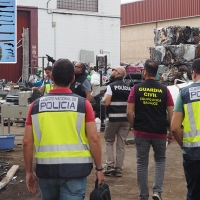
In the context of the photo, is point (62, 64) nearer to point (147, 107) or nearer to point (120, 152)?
point (147, 107)

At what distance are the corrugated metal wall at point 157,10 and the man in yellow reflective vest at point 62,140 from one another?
3501cm

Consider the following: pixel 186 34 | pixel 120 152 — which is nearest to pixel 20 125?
pixel 186 34

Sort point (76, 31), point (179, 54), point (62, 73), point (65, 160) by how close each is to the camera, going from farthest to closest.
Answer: point (76, 31)
point (179, 54)
point (62, 73)
point (65, 160)

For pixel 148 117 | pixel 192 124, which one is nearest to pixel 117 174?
pixel 148 117

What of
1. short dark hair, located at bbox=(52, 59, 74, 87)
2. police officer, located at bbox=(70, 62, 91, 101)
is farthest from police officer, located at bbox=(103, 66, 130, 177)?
short dark hair, located at bbox=(52, 59, 74, 87)

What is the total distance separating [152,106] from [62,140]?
8.10 feet

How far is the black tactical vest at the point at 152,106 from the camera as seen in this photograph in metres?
6.25

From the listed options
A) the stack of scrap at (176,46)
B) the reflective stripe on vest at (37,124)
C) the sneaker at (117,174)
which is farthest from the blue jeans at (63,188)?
the stack of scrap at (176,46)

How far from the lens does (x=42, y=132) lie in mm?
4055

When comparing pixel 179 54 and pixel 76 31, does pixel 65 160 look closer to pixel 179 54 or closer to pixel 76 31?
pixel 179 54

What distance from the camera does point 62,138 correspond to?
13.1ft

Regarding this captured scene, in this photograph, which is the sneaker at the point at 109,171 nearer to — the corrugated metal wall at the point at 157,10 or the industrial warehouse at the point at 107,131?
the industrial warehouse at the point at 107,131

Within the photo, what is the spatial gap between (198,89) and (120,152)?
3.56 m

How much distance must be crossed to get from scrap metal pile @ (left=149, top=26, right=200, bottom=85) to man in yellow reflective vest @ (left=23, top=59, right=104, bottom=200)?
10675 millimetres
